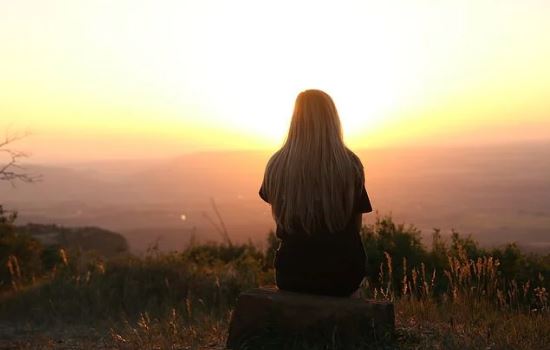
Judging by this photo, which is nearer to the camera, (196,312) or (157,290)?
(196,312)

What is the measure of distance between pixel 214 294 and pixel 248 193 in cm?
5957

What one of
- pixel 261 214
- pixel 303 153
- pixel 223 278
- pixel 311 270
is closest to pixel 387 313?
pixel 311 270

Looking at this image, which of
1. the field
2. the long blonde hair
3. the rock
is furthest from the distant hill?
the long blonde hair

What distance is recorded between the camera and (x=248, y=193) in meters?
68.8

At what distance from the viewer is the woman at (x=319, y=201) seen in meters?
4.97

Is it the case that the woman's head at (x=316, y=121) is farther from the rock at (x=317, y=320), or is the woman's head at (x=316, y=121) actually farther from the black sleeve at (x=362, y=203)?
the rock at (x=317, y=320)

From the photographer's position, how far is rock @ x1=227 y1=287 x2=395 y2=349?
4.87 meters

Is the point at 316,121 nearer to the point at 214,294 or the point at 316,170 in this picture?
the point at 316,170

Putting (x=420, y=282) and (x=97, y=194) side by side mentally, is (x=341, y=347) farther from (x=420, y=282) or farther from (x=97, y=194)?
(x=97, y=194)

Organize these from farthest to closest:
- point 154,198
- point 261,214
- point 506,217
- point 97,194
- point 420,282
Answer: point 97,194 → point 154,198 → point 506,217 → point 261,214 → point 420,282

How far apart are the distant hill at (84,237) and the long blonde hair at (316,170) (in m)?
14.4

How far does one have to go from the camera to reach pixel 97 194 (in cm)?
10869

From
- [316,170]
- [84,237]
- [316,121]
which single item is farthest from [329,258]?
[84,237]

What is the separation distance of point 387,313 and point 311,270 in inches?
26.1
